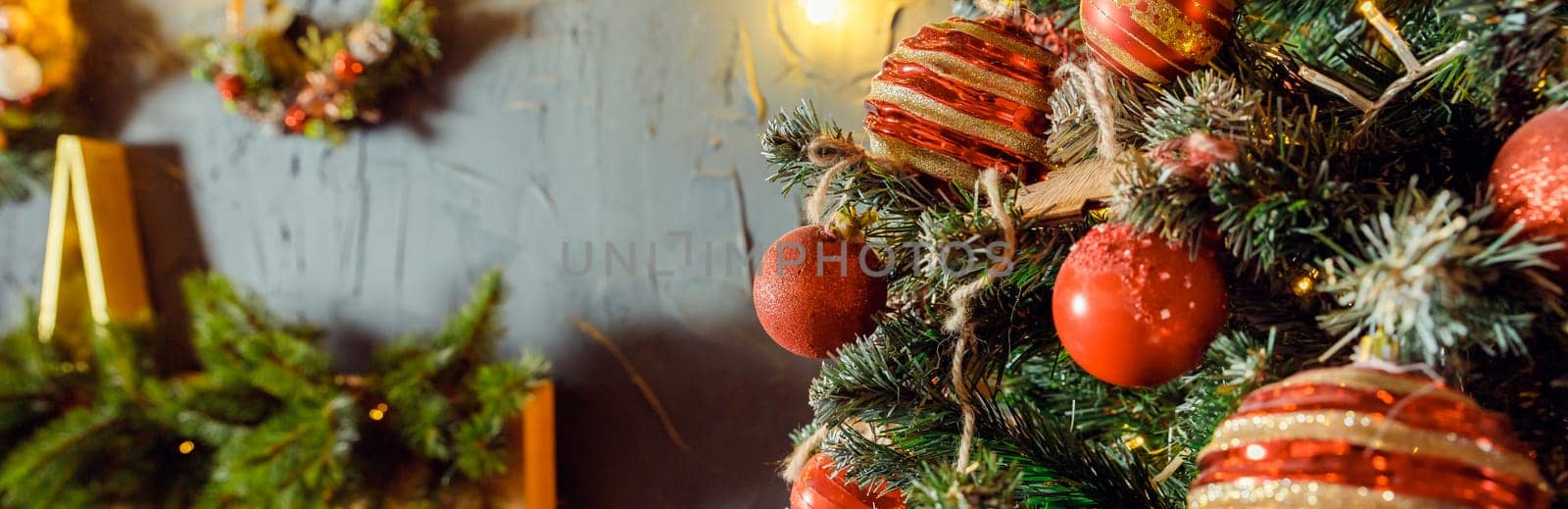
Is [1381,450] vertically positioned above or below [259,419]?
above

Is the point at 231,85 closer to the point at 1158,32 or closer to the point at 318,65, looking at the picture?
the point at 318,65

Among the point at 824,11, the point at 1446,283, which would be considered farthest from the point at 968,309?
the point at 824,11

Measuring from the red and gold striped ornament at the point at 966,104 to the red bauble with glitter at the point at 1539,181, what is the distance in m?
0.16

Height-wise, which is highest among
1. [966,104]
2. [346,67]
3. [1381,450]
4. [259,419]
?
[346,67]

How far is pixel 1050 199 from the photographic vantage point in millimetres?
329

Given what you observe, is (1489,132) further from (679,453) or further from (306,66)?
(306,66)

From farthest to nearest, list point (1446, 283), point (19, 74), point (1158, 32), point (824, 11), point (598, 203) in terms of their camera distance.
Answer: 1. point (19, 74)
2. point (598, 203)
3. point (824, 11)
4. point (1158, 32)
5. point (1446, 283)

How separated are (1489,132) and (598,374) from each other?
75 cm

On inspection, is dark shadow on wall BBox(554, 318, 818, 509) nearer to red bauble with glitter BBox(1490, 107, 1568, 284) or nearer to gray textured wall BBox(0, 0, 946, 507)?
gray textured wall BBox(0, 0, 946, 507)

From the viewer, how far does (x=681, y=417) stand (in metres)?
0.85

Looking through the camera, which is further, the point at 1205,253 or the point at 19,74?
the point at 19,74

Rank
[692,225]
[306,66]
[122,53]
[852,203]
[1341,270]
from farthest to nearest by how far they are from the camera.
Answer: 1. [122,53]
2. [306,66]
3. [692,225]
4. [852,203]
5. [1341,270]

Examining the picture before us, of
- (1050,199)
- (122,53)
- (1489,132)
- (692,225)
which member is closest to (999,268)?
(1050,199)

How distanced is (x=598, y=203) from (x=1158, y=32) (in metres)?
0.65
